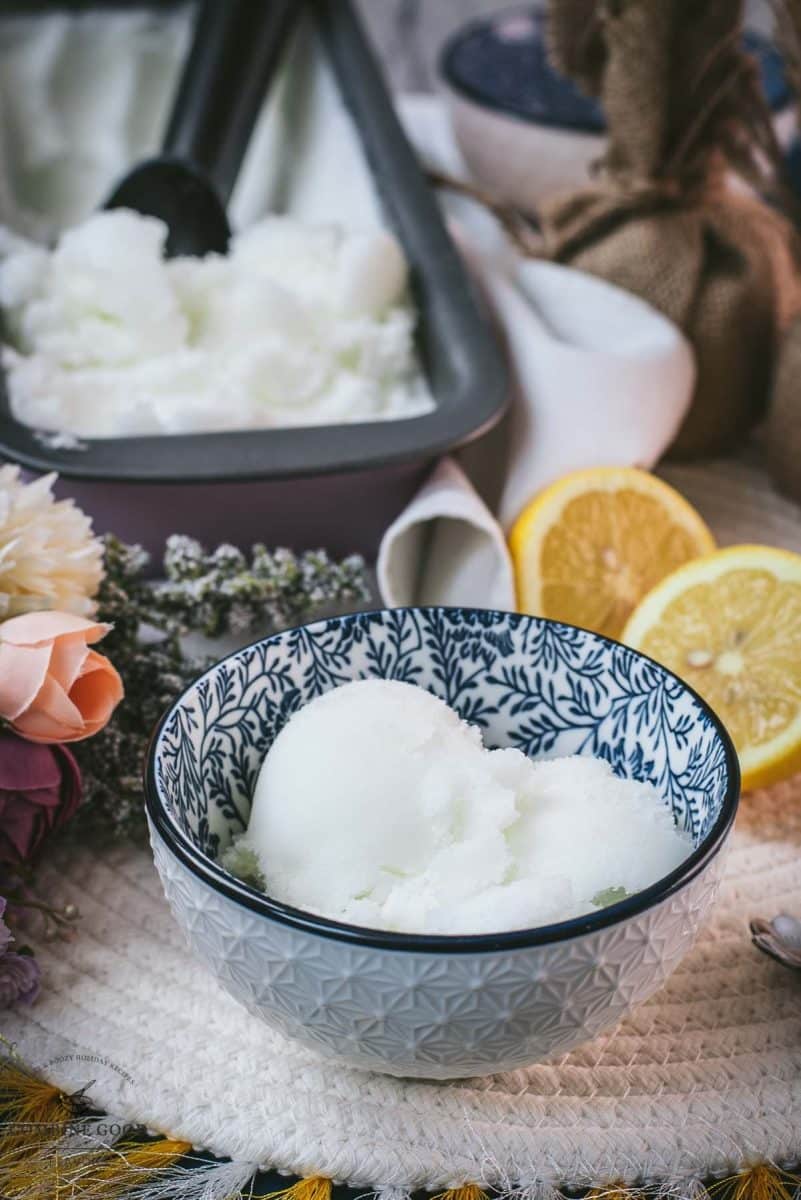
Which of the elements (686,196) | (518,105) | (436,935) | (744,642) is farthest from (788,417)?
(436,935)

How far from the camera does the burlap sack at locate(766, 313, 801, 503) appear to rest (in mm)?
1101

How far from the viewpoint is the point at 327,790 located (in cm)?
60

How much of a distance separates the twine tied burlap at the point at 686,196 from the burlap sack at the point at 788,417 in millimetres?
66

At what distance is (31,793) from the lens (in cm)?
66

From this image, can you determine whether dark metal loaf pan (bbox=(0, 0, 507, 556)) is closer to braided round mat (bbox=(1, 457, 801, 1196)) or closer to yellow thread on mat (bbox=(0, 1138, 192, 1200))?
braided round mat (bbox=(1, 457, 801, 1196))

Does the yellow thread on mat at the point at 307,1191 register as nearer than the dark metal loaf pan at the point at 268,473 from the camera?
Yes

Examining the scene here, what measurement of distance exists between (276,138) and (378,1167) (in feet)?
4.14

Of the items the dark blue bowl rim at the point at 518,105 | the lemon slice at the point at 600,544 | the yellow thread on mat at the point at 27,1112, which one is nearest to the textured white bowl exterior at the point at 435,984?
the yellow thread on mat at the point at 27,1112

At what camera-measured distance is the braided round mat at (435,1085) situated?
0.56 meters

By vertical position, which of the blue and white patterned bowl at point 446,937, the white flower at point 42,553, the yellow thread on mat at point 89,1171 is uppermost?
the blue and white patterned bowl at point 446,937

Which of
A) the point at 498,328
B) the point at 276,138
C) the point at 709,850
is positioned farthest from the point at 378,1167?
the point at 276,138

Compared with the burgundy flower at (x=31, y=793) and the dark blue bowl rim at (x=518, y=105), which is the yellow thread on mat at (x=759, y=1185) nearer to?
the burgundy flower at (x=31, y=793)

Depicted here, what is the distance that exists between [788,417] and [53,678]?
711 millimetres

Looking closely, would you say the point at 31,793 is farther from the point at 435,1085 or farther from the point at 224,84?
the point at 224,84
